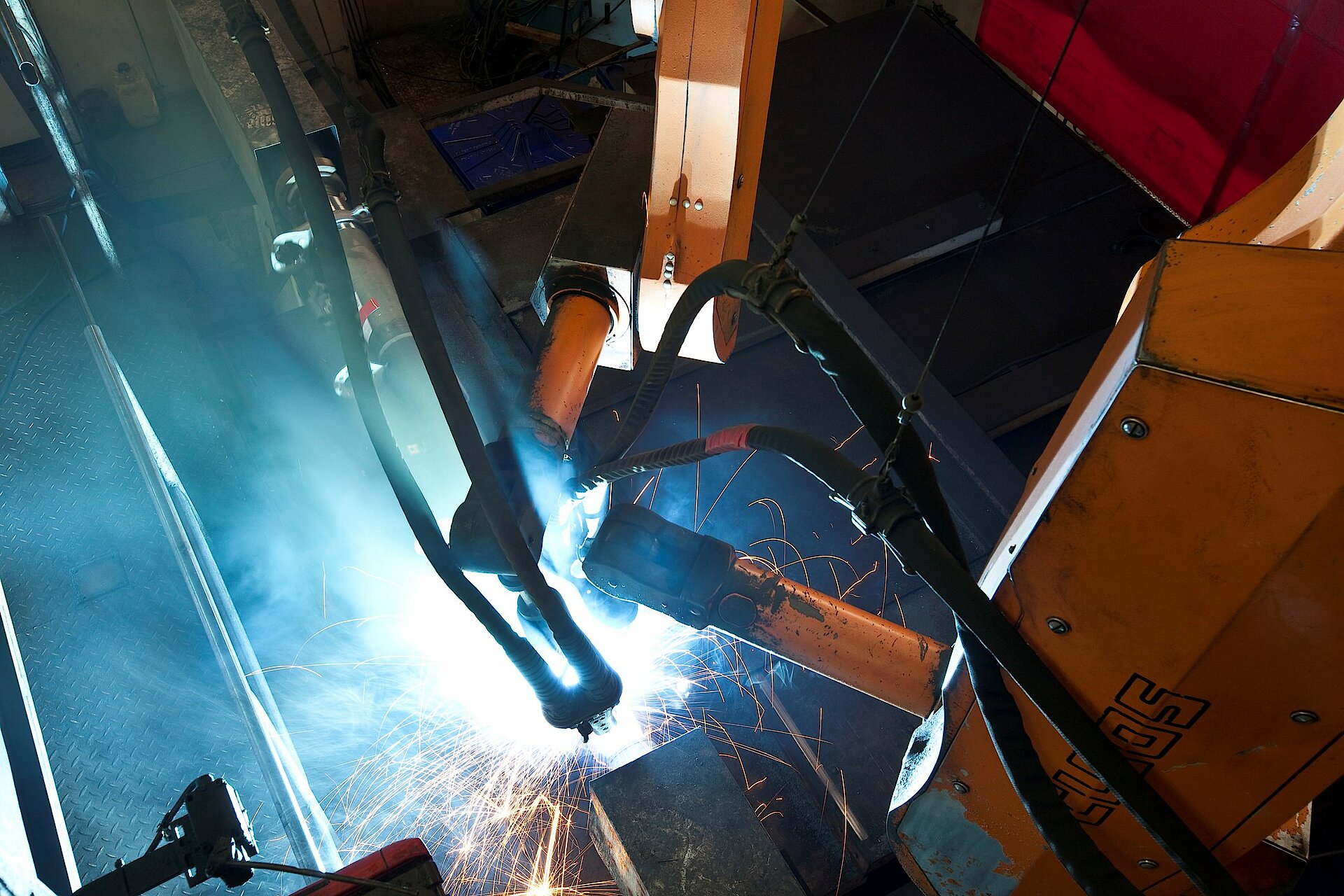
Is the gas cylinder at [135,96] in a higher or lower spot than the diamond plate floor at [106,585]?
higher

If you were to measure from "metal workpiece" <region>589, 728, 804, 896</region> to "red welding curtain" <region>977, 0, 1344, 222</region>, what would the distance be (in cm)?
307

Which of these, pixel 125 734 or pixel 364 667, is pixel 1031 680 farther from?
pixel 125 734

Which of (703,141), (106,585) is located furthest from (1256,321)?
(106,585)

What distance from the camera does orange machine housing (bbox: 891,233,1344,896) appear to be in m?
0.89

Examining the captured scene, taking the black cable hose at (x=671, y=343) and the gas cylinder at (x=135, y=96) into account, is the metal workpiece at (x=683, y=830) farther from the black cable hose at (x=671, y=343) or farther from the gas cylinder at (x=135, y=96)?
the gas cylinder at (x=135, y=96)

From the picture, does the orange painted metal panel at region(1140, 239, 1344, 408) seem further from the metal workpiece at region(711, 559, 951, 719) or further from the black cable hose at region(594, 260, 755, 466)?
the metal workpiece at region(711, 559, 951, 719)

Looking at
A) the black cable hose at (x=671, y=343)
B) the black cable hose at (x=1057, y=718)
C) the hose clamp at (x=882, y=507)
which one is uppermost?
the black cable hose at (x=671, y=343)

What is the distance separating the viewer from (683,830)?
7.07ft

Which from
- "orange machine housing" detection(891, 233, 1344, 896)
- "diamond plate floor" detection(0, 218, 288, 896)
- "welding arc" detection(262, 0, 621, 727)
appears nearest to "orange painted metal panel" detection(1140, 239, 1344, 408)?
"orange machine housing" detection(891, 233, 1344, 896)

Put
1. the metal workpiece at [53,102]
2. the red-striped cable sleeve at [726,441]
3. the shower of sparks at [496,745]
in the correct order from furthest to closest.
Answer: the metal workpiece at [53,102] → the shower of sparks at [496,745] → the red-striped cable sleeve at [726,441]

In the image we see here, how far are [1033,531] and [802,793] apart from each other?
1537mm

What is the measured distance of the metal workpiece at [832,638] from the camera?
1631 mm

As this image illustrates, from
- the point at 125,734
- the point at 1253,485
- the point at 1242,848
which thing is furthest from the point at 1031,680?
the point at 125,734

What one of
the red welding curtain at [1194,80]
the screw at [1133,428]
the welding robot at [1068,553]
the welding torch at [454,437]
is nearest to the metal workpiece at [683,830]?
the welding robot at [1068,553]
